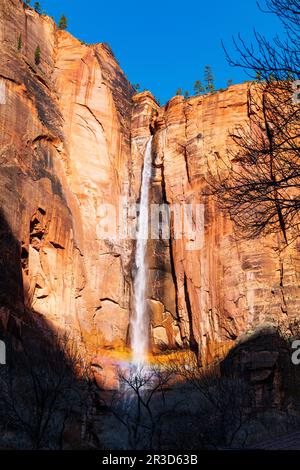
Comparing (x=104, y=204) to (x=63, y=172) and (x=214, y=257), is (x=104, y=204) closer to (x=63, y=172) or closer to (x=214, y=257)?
(x=63, y=172)

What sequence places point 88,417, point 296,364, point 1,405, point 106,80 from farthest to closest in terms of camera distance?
point 106,80 → point 296,364 → point 88,417 → point 1,405

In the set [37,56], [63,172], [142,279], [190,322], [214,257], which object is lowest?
[190,322]

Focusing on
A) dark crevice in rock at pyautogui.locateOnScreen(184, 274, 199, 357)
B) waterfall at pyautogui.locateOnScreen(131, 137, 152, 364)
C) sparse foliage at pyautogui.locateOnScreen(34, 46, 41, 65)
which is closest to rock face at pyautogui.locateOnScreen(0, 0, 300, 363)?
dark crevice in rock at pyautogui.locateOnScreen(184, 274, 199, 357)

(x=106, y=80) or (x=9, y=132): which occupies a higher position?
(x=106, y=80)

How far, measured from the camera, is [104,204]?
48.8 m

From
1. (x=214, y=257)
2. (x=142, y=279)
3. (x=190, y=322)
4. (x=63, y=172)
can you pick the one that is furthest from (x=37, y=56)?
(x=190, y=322)

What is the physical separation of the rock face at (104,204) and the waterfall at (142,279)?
23.0 inches

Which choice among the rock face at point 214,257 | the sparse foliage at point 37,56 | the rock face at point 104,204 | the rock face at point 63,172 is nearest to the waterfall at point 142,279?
the rock face at point 104,204

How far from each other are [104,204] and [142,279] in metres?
6.69

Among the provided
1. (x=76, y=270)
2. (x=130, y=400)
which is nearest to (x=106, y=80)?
(x=76, y=270)

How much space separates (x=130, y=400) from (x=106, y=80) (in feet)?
93.2

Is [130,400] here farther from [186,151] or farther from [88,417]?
[186,151]

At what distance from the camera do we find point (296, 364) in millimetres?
37219

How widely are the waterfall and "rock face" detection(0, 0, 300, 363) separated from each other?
1.91 ft
